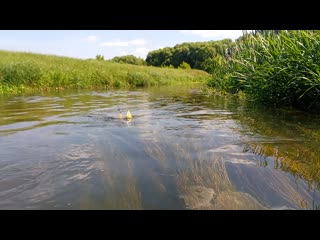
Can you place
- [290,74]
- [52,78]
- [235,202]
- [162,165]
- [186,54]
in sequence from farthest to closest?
[186,54], [52,78], [290,74], [162,165], [235,202]

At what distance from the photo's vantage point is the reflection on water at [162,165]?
86.0 inches

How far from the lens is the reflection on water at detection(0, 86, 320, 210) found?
2186 millimetres

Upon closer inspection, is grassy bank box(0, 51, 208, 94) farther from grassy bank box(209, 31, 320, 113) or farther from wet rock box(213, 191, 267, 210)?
wet rock box(213, 191, 267, 210)

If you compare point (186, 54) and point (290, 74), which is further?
point (186, 54)

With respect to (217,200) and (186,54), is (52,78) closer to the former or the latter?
(217,200)

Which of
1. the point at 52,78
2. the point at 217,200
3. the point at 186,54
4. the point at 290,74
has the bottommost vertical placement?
the point at 217,200

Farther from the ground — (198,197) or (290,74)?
(290,74)

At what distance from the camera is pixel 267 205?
6.82ft

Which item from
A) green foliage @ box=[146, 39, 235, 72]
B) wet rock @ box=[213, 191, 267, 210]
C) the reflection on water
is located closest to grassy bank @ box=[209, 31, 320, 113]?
the reflection on water

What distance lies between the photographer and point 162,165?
2.92m

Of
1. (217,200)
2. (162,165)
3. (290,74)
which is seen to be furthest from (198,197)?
(290,74)

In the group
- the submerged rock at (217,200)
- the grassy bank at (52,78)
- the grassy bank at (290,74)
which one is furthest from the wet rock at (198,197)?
the grassy bank at (52,78)
